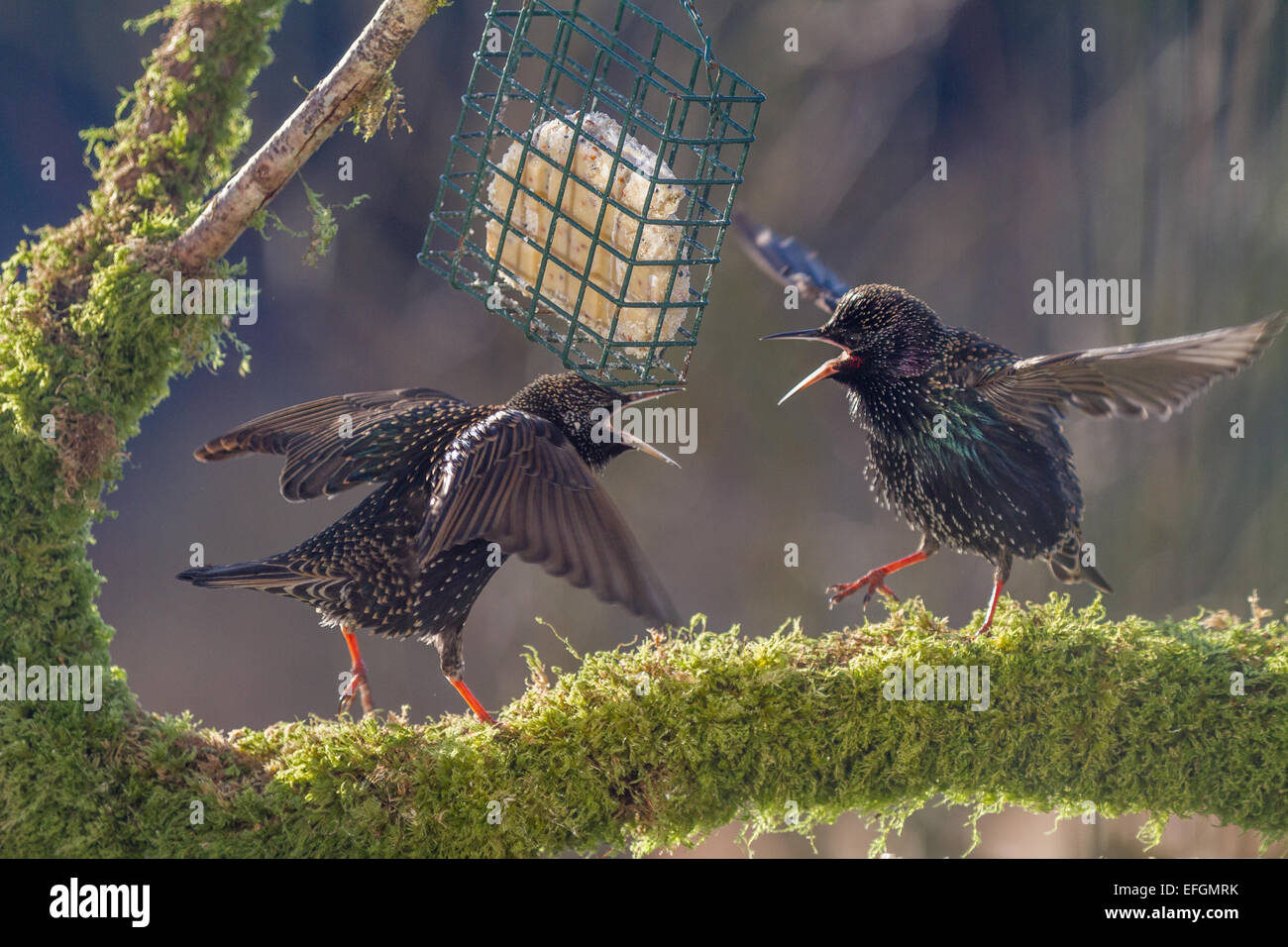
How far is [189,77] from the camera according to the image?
3.81 metres

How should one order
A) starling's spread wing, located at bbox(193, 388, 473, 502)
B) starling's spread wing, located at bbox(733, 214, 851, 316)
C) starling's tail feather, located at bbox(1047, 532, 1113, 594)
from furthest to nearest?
1. starling's spread wing, located at bbox(733, 214, 851, 316)
2. starling's tail feather, located at bbox(1047, 532, 1113, 594)
3. starling's spread wing, located at bbox(193, 388, 473, 502)

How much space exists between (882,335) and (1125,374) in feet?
2.74

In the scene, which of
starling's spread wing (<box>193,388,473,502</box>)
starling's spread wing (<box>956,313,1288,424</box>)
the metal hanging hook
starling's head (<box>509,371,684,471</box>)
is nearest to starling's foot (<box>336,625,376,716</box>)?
starling's spread wing (<box>193,388,473,502</box>)

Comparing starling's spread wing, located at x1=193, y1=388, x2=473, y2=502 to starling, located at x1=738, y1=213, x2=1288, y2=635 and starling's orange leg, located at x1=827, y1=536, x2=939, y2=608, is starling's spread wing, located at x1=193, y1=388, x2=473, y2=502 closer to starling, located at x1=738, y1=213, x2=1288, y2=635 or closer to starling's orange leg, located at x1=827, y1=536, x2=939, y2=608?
starling, located at x1=738, y1=213, x2=1288, y2=635

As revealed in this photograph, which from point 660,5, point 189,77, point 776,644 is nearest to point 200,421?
point 660,5

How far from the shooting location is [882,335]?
416 cm

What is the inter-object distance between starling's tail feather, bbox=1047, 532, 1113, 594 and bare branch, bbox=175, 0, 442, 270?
291 centimetres

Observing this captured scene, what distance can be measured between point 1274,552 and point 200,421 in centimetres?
713

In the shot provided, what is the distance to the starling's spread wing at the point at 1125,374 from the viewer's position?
11.0 ft

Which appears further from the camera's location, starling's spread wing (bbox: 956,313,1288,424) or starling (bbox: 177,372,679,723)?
starling's spread wing (bbox: 956,313,1288,424)

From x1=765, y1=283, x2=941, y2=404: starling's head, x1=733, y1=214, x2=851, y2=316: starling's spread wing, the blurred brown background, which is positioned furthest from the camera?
the blurred brown background

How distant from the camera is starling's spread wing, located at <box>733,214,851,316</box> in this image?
4.90 meters

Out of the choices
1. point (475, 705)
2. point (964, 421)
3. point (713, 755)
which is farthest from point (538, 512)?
point (964, 421)
